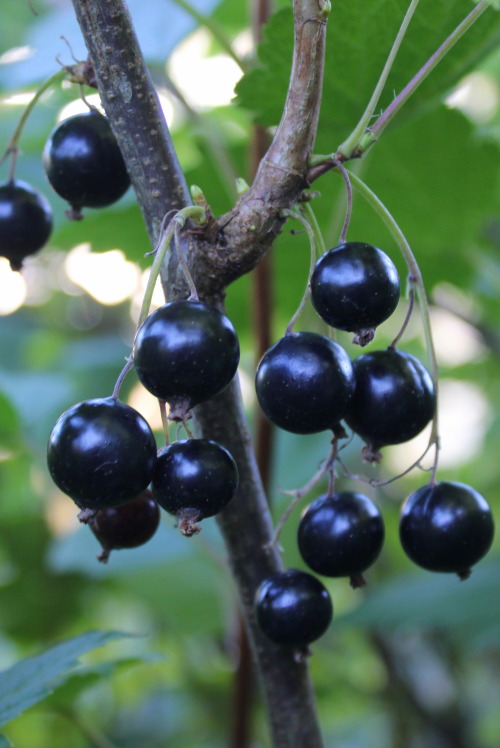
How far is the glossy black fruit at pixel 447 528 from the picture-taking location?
76 cm

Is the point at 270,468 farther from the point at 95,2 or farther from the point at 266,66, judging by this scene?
the point at 95,2

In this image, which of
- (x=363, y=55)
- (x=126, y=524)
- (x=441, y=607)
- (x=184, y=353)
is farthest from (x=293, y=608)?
(x=441, y=607)

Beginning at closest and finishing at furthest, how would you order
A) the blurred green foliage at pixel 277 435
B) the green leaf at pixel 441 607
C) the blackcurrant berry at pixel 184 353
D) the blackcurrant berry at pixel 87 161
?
the blackcurrant berry at pixel 184 353 < the blackcurrant berry at pixel 87 161 < the blurred green foliage at pixel 277 435 < the green leaf at pixel 441 607

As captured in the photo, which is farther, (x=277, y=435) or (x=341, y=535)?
(x=277, y=435)

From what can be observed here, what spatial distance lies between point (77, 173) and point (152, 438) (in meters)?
0.33

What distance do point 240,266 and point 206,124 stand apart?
30.4 inches

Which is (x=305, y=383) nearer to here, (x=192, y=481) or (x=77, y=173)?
(x=192, y=481)

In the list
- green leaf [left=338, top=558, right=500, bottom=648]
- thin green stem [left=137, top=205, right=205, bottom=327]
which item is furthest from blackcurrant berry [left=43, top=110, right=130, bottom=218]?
green leaf [left=338, top=558, right=500, bottom=648]

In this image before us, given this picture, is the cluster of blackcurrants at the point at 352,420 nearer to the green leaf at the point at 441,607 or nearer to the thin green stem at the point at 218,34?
the thin green stem at the point at 218,34

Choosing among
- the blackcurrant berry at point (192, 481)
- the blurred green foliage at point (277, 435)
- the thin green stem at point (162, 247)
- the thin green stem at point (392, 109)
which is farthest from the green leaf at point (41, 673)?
the thin green stem at point (392, 109)

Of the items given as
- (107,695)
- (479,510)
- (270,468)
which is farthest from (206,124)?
(107,695)

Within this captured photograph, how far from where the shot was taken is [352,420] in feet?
2.41

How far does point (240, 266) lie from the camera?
688 mm

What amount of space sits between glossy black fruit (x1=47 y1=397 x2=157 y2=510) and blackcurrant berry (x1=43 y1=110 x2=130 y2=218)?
0.97ft
